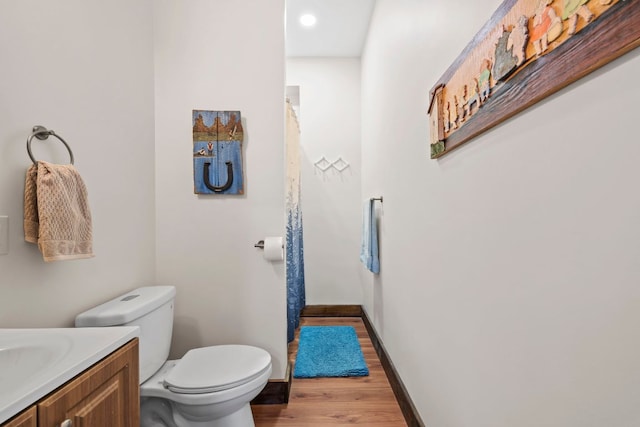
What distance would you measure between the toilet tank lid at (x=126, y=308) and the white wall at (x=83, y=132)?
0.07 m

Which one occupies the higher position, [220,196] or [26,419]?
[220,196]

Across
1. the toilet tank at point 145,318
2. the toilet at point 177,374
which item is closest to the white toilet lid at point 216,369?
the toilet at point 177,374

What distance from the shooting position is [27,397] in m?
0.54

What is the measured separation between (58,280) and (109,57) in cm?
99

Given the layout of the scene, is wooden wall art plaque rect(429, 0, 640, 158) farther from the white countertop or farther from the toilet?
the toilet

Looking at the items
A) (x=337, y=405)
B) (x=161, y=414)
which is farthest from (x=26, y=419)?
(x=337, y=405)

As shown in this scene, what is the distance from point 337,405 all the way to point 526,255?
58.9 inches

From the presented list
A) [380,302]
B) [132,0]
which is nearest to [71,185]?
[132,0]

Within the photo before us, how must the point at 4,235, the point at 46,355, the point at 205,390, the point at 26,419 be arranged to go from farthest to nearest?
1. the point at 205,390
2. the point at 4,235
3. the point at 46,355
4. the point at 26,419

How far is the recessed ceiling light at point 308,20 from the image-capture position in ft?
8.16

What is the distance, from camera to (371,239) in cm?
228

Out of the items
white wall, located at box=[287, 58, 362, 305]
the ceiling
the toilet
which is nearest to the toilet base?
Result: the toilet

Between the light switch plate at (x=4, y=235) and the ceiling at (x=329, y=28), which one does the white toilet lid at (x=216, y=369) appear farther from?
the ceiling at (x=329, y=28)

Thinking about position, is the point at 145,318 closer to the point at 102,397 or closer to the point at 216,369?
the point at 216,369
